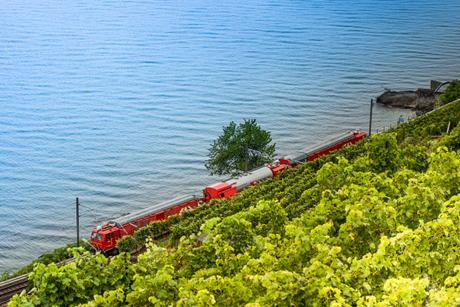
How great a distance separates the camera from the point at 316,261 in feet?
54.0

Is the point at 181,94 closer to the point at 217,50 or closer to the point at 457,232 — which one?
the point at 217,50

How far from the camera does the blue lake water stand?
57.7m

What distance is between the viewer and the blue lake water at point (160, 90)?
189 ft

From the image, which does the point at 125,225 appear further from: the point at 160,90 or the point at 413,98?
the point at 413,98

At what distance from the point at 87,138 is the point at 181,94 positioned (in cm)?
1863

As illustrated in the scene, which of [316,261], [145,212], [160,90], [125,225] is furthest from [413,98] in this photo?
[316,261]

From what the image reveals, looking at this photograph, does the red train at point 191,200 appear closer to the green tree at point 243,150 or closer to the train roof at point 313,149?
the train roof at point 313,149

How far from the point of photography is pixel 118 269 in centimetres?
1952

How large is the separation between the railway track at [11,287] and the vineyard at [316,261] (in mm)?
12180

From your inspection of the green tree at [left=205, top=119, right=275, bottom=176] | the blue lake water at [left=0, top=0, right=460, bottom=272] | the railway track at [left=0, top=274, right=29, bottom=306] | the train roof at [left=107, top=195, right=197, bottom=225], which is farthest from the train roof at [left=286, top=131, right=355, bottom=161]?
the railway track at [left=0, top=274, right=29, bottom=306]

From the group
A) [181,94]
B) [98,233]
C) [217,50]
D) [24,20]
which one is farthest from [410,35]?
[98,233]

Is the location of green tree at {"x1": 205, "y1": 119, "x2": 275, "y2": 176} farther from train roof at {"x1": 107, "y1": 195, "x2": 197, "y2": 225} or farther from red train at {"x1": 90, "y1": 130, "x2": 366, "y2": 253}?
train roof at {"x1": 107, "y1": 195, "x2": 197, "y2": 225}

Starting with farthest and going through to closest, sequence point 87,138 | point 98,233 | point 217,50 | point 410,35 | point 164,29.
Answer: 1. point 164,29
2. point 410,35
3. point 217,50
4. point 87,138
5. point 98,233

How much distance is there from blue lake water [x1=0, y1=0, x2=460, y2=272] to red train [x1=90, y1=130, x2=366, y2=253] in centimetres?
1037
